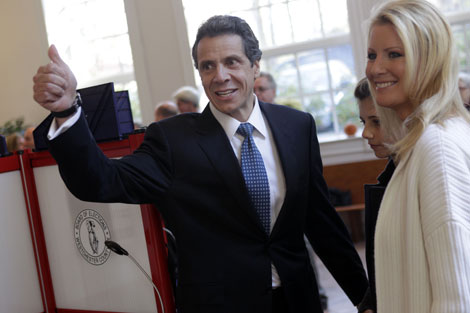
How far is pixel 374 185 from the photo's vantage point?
1.86 metres

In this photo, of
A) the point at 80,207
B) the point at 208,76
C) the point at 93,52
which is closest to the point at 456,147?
the point at 208,76

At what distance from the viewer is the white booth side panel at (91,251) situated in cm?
192

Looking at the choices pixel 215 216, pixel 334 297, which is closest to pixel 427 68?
pixel 215 216

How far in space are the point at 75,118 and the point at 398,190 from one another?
0.79 m

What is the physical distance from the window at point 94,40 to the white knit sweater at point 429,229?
641 centimetres

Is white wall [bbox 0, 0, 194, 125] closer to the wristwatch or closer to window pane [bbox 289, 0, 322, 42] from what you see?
window pane [bbox 289, 0, 322, 42]

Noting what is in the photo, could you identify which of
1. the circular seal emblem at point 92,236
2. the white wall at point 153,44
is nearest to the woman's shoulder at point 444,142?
the circular seal emblem at point 92,236

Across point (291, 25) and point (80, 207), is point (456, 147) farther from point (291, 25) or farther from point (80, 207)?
point (291, 25)

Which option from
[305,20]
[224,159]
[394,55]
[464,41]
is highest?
[305,20]

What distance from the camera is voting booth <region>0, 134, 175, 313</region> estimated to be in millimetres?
1894

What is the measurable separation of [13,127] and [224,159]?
6.50m

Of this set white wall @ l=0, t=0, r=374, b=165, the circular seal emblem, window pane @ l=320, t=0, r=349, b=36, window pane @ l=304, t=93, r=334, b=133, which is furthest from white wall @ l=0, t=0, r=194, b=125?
the circular seal emblem

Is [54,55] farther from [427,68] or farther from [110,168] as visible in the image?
[427,68]

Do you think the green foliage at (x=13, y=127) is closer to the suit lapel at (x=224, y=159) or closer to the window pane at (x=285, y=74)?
the window pane at (x=285, y=74)
